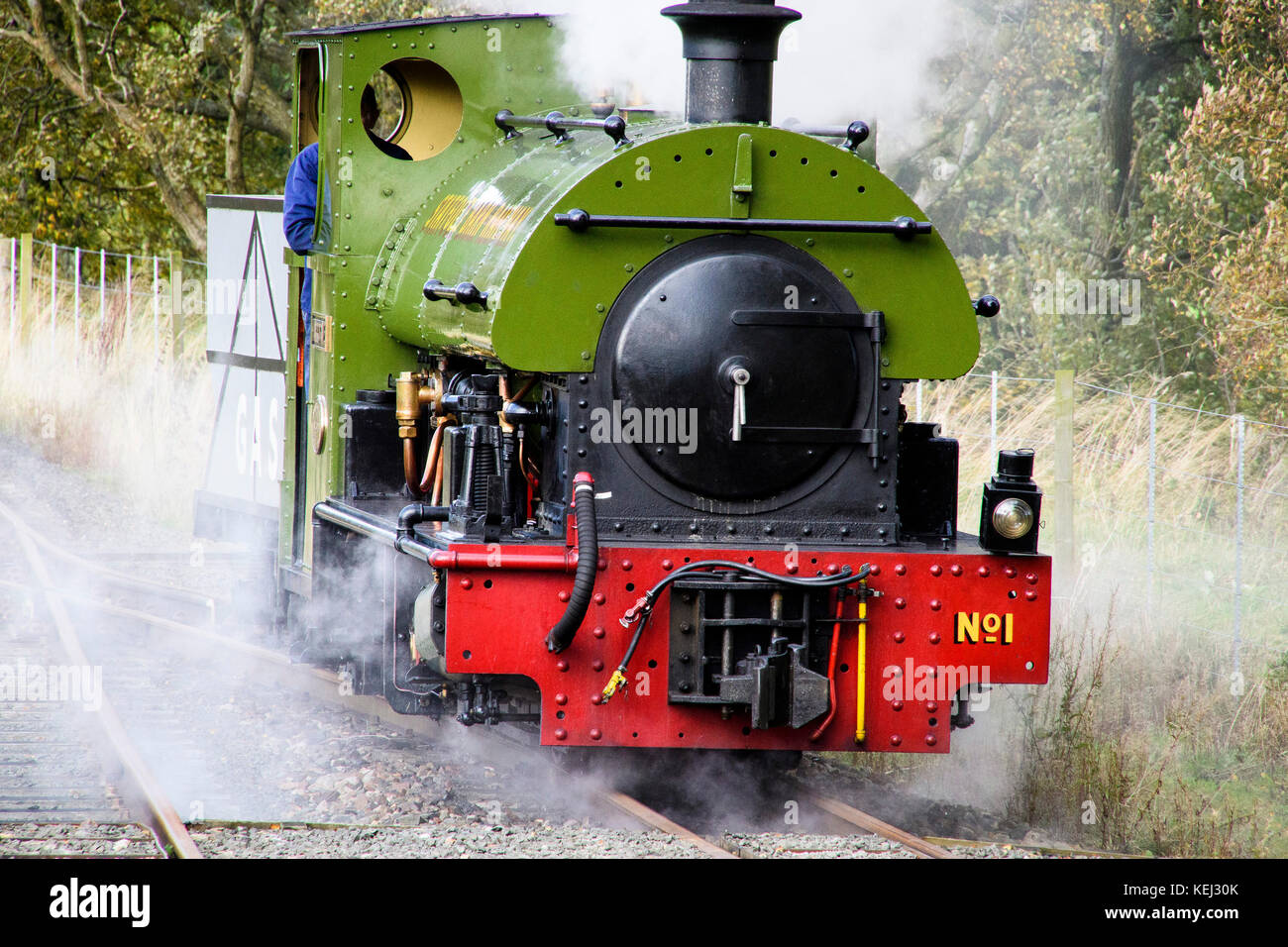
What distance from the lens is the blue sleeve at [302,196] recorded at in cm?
682

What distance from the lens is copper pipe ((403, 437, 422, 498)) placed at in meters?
6.23

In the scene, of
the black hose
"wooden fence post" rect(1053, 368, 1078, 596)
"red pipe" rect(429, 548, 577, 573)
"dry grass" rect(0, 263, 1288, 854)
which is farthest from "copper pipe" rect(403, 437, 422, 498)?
"wooden fence post" rect(1053, 368, 1078, 596)

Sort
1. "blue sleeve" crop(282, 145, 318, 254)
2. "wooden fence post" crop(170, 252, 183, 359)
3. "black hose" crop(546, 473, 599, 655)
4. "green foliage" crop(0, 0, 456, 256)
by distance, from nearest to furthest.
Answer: "black hose" crop(546, 473, 599, 655), "blue sleeve" crop(282, 145, 318, 254), "wooden fence post" crop(170, 252, 183, 359), "green foliage" crop(0, 0, 456, 256)

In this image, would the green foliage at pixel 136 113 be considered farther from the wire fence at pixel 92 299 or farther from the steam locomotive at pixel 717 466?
the steam locomotive at pixel 717 466

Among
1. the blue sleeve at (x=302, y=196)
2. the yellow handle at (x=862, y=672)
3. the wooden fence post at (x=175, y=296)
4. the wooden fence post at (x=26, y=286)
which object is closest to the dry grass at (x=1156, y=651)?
the yellow handle at (x=862, y=672)

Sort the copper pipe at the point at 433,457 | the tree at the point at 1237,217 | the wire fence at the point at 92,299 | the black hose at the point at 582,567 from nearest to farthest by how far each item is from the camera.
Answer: the black hose at the point at 582,567
the copper pipe at the point at 433,457
the tree at the point at 1237,217
the wire fence at the point at 92,299

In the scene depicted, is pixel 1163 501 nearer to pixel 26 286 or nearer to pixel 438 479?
pixel 438 479

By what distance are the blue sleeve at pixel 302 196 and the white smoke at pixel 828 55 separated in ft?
4.54

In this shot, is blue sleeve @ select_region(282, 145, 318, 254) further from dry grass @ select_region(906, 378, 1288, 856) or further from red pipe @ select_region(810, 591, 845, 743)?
dry grass @ select_region(906, 378, 1288, 856)

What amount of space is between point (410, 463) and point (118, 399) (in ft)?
32.2

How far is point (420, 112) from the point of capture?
661cm

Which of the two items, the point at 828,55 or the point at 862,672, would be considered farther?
the point at 828,55

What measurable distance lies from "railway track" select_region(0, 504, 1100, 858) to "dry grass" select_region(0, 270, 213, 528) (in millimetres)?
1733

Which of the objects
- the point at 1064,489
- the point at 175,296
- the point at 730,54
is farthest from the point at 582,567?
the point at 175,296
